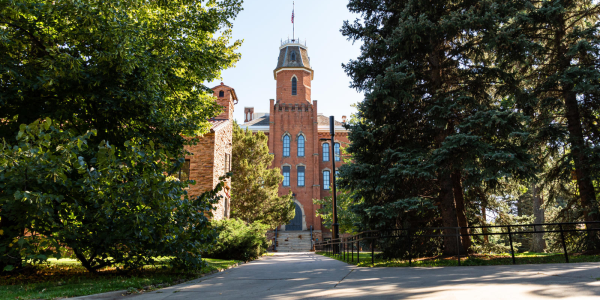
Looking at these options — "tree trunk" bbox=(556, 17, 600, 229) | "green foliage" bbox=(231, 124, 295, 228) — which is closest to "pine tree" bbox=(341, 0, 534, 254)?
"tree trunk" bbox=(556, 17, 600, 229)

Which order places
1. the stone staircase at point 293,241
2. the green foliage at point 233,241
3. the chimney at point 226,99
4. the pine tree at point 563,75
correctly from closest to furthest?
the pine tree at point 563,75 → the green foliage at point 233,241 → the chimney at point 226,99 → the stone staircase at point 293,241

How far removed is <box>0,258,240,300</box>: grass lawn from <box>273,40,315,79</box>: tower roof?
4283 centimetres

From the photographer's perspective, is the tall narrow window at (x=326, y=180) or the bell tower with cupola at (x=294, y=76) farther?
the bell tower with cupola at (x=294, y=76)

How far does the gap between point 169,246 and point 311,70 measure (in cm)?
4429

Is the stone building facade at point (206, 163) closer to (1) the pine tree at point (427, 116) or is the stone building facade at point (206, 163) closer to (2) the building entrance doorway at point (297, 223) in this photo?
(1) the pine tree at point (427, 116)

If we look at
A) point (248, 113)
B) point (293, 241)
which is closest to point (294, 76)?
point (248, 113)

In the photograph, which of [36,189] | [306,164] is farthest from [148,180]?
[306,164]

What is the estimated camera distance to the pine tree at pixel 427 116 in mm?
10320

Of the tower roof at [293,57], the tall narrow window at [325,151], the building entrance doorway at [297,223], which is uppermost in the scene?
the tower roof at [293,57]

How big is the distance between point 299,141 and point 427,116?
3575cm

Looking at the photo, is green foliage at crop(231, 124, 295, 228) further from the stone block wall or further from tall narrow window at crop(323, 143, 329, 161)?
tall narrow window at crop(323, 143, 329, 161)

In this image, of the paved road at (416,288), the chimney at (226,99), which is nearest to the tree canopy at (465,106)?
the paved road at (416,288)

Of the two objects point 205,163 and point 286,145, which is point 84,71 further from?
point 286,145

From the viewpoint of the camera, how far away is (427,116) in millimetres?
11828
